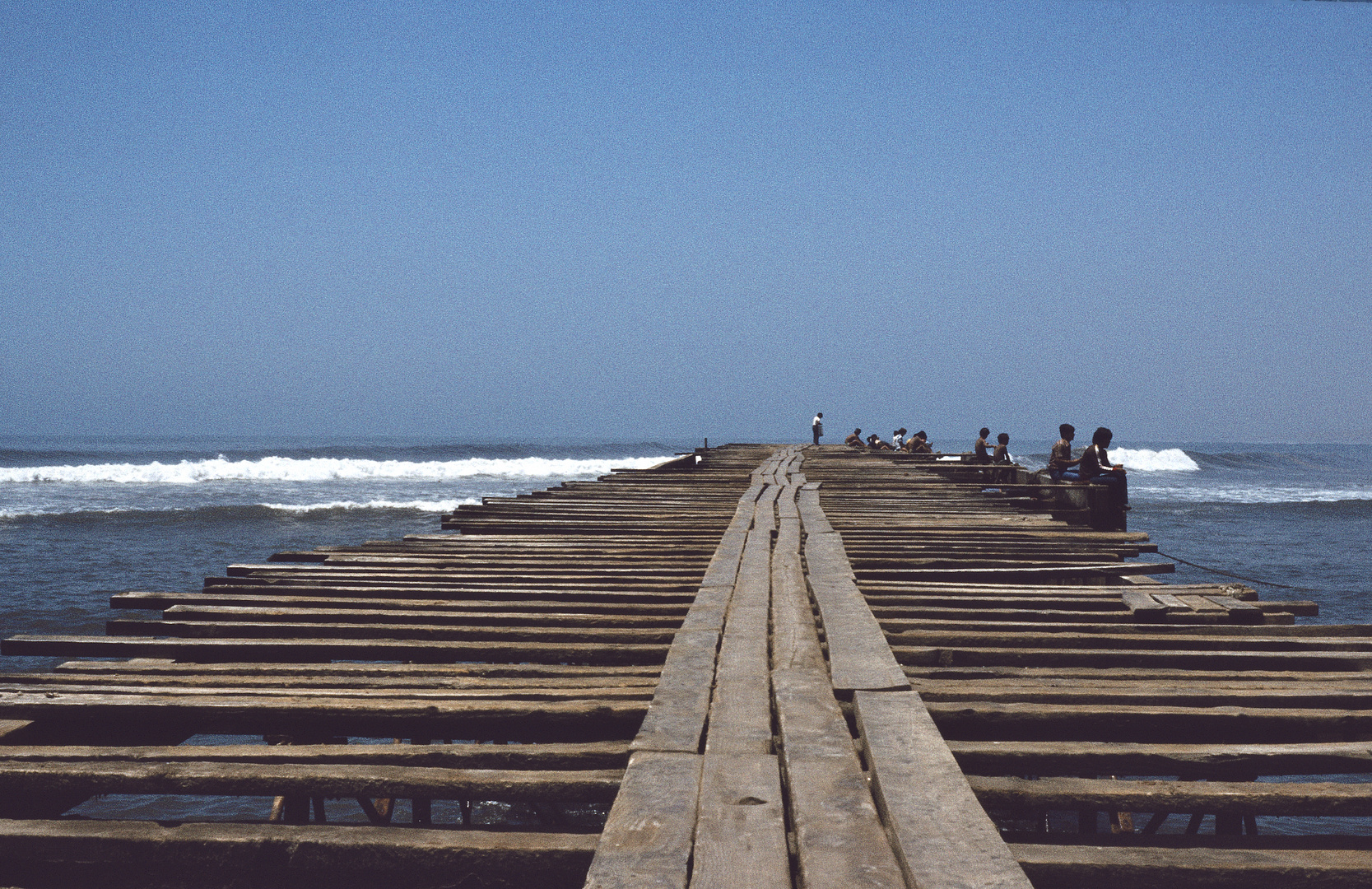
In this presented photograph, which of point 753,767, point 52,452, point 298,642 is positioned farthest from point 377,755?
point 52,452

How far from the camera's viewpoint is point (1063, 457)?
11617 millimetres

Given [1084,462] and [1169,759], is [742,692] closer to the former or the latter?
[1169,759]

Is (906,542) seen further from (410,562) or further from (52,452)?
(52,452)

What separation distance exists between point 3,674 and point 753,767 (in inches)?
87.8

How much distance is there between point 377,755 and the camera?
2057 mm

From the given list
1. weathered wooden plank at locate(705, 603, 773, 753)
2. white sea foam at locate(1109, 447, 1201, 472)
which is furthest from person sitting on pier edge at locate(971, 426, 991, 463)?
white sea foam at locate(1109, 447, 1201, 472)

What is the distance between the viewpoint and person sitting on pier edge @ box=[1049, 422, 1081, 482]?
37.1 ft

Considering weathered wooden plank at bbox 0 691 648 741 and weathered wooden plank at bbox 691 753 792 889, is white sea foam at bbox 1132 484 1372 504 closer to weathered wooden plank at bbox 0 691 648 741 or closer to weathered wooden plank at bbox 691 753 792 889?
weathered wooden plank at bbox 0 691 648 741

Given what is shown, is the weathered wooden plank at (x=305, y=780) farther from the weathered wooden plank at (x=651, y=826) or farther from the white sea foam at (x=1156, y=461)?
the white sea foam at (x=1156, y=461)

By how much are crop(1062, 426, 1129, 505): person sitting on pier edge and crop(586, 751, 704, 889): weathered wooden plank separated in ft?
29.5

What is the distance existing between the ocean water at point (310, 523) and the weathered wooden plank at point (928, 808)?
3.56 metres

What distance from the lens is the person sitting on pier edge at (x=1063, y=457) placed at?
1130 centimetres

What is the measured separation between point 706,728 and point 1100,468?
9.28 metres

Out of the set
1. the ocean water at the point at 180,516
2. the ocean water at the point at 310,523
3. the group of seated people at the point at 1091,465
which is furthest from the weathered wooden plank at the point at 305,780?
the group of seated people at the point at 1091,465
